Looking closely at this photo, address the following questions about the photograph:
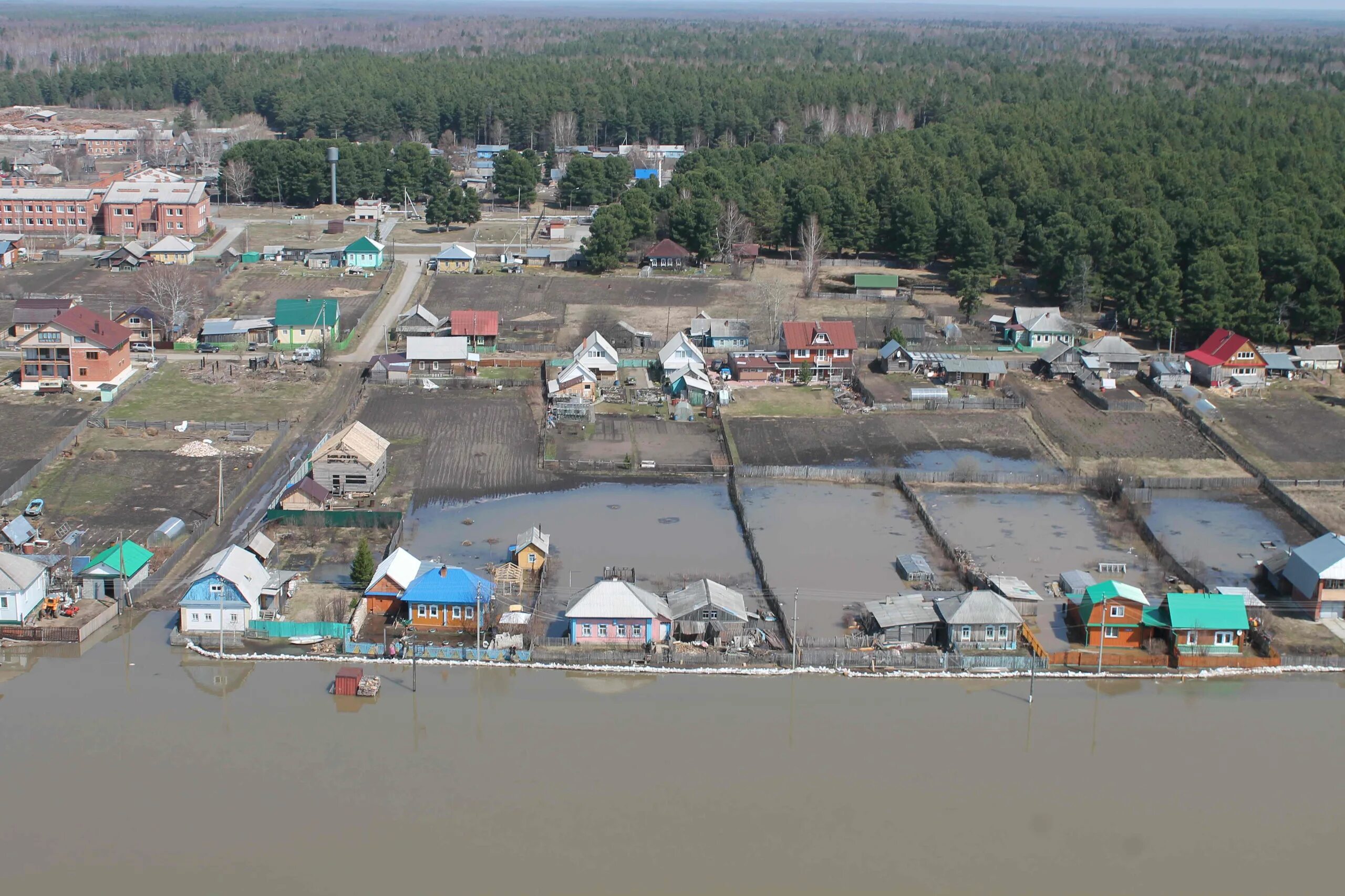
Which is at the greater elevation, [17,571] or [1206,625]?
[1206,625]

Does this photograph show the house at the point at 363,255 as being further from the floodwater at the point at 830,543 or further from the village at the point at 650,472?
the floodwater at the point at 830,543

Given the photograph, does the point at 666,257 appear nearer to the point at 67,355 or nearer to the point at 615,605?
the point at 67,355

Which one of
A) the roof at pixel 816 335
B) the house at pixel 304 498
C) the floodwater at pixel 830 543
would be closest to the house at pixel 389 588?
the house at pixel 304 498

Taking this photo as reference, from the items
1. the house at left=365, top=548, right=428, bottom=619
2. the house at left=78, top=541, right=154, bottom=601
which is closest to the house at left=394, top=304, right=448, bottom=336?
the house at left=78, top=541, right=154, bottom=601

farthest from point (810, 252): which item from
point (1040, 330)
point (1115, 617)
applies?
point (1115, 617)

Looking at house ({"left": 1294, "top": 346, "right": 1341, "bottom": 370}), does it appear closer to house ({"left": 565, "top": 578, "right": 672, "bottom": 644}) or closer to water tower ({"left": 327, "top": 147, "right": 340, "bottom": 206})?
house ({"left": 565, "top": 578, "right": 672, "bottom": 644})

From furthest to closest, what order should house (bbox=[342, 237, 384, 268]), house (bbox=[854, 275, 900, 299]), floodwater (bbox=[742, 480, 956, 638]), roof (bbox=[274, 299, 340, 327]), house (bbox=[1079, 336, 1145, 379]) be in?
house (bbox=[342, 237, 384, 268])
house (bbox=[854, 275, 900, 299])
roof (bbox=[274, 299, 340, 327])
house (bbox=[1079, 336, 1145, 379])
floodwater (bbox=[742, 480, 956, 638])
